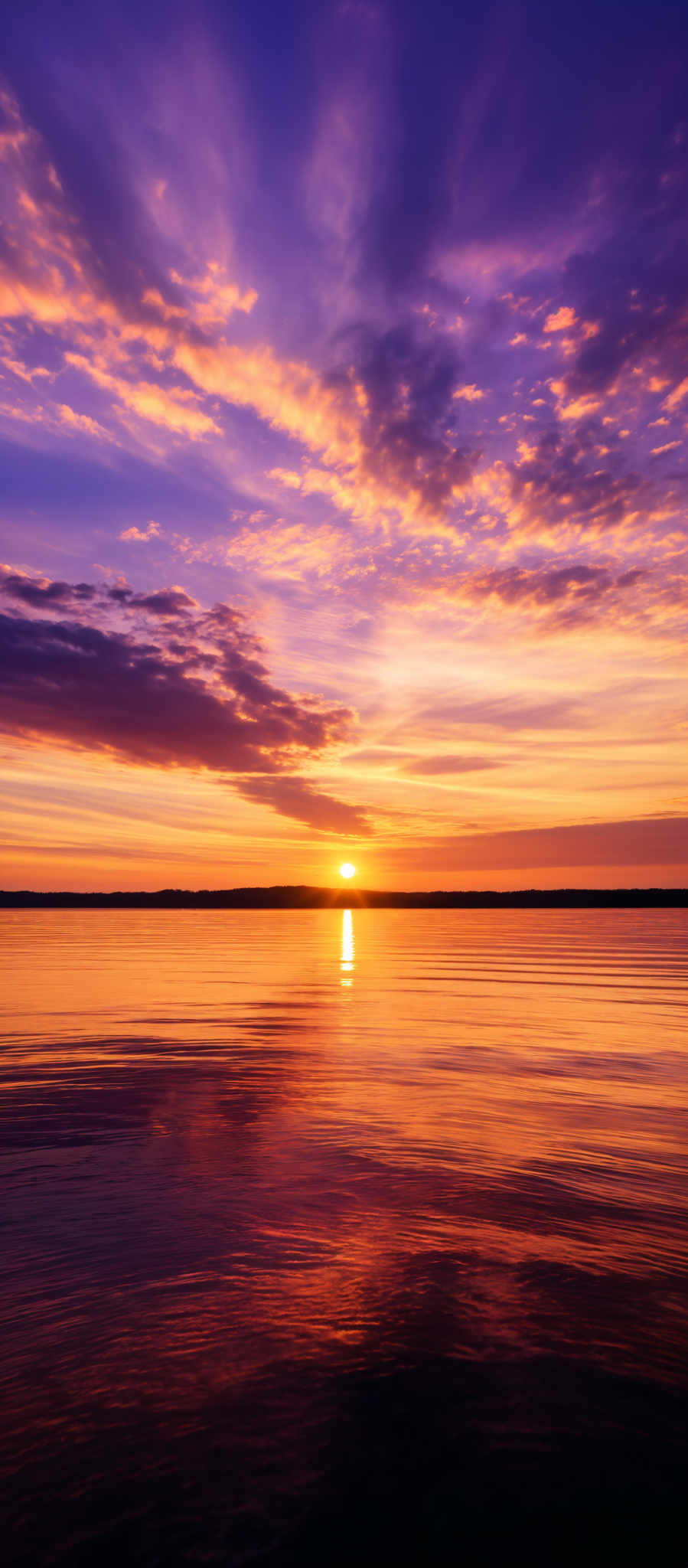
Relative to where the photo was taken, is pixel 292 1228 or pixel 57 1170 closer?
pixel 292 1228

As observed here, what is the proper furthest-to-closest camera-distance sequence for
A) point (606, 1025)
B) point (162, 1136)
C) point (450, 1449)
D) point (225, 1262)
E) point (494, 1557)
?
point (606, 1025) → point (162, 1136) → point (225, 1262) → point (450, 1449) → point (494, 1557)

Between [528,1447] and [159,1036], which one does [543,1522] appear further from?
[159,1036]

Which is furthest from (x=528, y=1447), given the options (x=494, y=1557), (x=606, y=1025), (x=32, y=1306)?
(x=606, y=1025)

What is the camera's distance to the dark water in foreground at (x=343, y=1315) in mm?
3588

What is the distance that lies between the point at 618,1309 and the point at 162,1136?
20.3 ft

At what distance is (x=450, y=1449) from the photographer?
4.00 metres

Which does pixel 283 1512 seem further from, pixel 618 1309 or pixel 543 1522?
pixel 618 1309

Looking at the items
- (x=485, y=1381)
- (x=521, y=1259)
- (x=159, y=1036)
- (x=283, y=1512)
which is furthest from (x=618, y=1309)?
(x=159, y=1036)

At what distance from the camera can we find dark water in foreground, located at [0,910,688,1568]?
3.59 meters

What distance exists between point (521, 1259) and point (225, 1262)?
246cm

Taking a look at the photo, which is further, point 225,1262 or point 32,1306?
point 225,1262

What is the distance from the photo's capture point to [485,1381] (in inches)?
180

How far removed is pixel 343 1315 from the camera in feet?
17.5

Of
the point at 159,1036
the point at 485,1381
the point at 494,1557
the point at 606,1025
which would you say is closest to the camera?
the point at 494,1557
